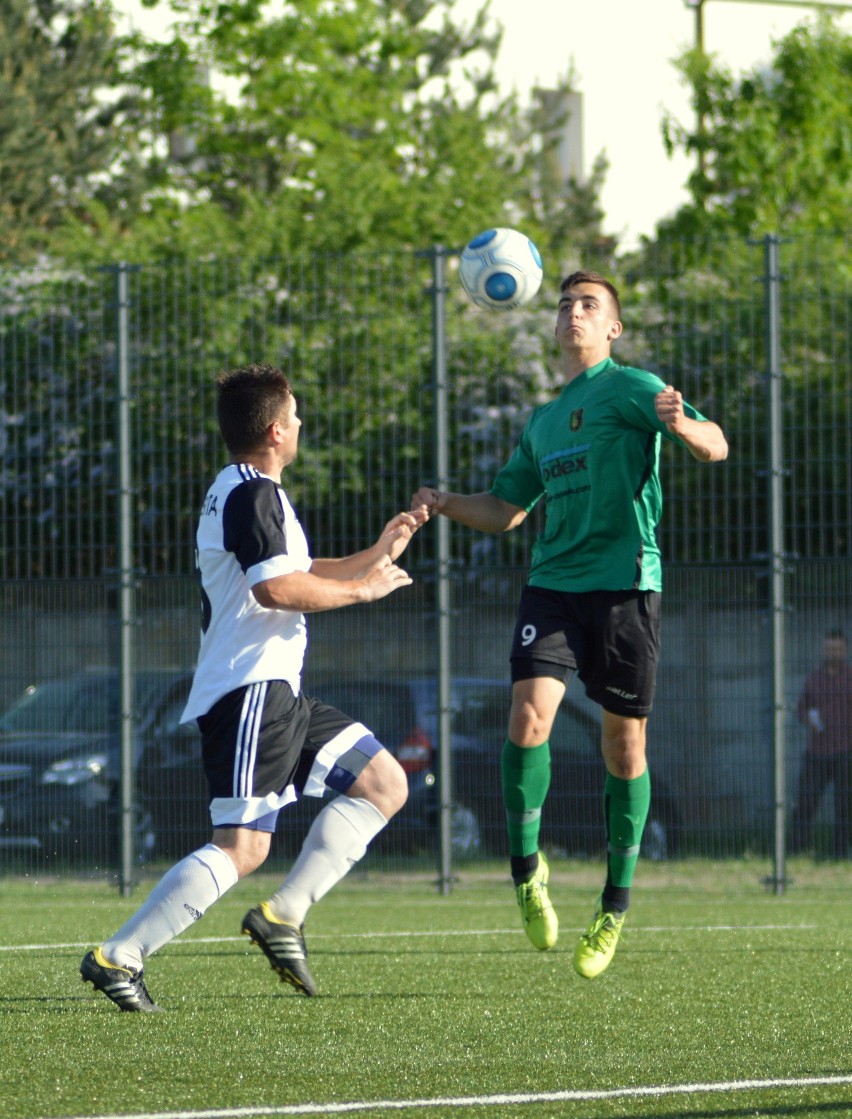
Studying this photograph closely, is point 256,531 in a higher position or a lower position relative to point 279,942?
higher

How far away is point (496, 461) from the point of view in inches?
462

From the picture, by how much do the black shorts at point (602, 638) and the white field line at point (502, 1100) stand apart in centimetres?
210

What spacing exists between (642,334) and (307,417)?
89.0 inches

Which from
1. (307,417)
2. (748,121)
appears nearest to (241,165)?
(748,121)

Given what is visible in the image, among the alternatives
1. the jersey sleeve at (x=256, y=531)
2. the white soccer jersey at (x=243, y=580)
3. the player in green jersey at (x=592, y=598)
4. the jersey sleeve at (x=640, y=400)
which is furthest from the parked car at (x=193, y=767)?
the jersey sleeve at (x=256, y=531)

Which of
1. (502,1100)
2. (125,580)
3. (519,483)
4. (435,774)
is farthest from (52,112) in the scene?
(502,1100)

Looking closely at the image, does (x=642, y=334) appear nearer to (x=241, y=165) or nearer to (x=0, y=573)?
(x=0, y=573)

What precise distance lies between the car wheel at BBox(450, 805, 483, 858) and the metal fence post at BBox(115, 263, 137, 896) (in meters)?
2.01

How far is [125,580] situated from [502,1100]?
750 centimetres

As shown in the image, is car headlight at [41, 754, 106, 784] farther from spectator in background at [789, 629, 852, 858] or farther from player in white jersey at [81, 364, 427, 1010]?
player in white jersey at [81, 364, 427, 1010]

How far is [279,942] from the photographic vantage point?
215 inches

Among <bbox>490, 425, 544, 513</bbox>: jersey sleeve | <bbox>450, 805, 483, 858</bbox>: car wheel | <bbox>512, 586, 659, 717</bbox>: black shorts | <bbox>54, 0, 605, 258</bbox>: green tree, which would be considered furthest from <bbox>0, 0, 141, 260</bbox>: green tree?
<bbox>512, 586, 659, 717</bbox>: black shorts

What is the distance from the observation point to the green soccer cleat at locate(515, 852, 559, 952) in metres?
5.92

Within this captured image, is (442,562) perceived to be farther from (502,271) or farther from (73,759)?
(502,271)
